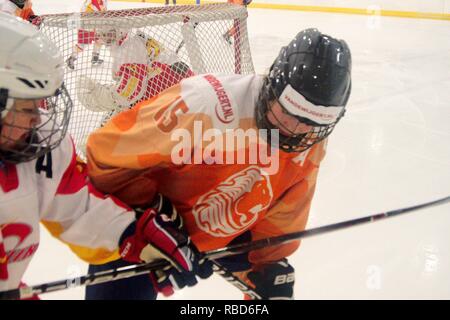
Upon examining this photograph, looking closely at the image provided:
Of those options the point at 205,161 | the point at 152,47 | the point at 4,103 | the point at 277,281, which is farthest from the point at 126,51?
the point at 4,103

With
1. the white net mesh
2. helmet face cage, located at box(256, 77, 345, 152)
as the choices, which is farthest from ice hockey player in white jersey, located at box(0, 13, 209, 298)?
the white net mesh

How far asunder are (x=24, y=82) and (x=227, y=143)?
0.45 meters

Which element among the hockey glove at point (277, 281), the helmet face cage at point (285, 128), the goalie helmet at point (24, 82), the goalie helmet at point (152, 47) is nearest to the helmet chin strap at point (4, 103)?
the goalie helmet at point (24, 82)

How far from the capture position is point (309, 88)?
3.49ft

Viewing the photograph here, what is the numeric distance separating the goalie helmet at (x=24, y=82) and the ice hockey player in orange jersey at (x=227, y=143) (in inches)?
8.9

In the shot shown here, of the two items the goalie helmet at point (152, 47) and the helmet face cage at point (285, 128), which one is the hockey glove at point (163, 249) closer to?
the helmet face cage at point (285, 128)

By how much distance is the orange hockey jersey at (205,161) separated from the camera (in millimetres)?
1076

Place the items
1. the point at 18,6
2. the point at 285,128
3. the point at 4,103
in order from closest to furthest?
the point at 4,103 → the point at 285,128 → the point at 18,6

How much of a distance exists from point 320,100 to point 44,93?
533mm

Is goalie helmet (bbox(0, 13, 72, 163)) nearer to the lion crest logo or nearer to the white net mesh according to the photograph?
the lion crest logo

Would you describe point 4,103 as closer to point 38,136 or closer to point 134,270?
point 38,136

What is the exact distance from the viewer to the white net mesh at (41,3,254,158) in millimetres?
1805

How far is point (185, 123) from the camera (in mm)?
1062

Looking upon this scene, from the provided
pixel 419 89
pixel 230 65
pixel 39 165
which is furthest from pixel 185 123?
pixel 419 89
